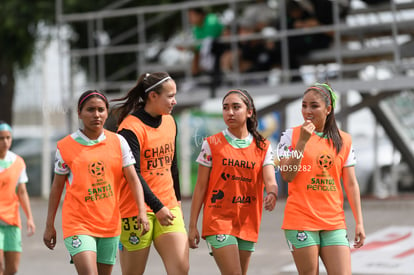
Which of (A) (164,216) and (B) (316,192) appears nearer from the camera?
(A) (164,216)

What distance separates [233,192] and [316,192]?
2.08 ft

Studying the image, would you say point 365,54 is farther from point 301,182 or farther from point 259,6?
point 301,182

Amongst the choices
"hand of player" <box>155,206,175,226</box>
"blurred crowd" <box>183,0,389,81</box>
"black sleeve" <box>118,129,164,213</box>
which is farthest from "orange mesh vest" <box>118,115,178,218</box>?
"blurred crowd" <box>183,0,389,81</box>

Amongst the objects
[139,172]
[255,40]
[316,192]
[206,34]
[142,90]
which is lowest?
[316,192]

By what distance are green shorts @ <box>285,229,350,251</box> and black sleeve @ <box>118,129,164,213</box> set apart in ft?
3.25

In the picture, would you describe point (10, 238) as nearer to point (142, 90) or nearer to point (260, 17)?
point (142, 90)

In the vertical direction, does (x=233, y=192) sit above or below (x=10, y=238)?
above

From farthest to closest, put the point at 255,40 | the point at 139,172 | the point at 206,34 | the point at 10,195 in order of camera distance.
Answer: the point at 206,34 < the point at 255,40 < the point at 10,195 < the point at 139,172

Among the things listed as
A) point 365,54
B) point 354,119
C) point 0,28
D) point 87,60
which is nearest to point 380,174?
point 354,119

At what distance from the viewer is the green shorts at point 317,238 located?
234 inches

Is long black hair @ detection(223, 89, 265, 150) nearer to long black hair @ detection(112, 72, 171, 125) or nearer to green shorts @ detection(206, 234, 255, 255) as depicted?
long black hair @ detection(112, 72, 171, 125)

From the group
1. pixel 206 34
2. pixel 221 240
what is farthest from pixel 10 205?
pixel 206 34

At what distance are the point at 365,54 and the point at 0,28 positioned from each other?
991 cm

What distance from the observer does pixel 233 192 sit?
6.25 meters
